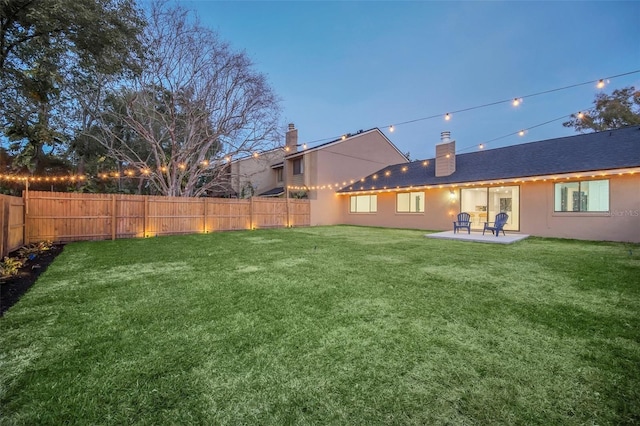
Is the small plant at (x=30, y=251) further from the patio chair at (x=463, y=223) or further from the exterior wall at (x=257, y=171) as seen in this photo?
the patio chair at (x=463, y=223)

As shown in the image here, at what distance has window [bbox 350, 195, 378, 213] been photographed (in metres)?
15.6

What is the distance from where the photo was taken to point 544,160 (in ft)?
33.4

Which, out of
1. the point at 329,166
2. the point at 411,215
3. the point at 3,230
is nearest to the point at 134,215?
the point at 3,230

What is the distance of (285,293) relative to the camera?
11.4ft

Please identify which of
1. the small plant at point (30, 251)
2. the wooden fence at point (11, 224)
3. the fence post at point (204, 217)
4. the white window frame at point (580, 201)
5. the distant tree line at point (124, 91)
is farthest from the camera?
the fence post at point (204, 217)

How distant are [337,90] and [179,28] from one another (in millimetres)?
41947

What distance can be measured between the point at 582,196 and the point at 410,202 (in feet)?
21.1

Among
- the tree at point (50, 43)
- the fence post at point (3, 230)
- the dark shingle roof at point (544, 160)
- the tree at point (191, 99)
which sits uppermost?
the tree at point (191, 99)

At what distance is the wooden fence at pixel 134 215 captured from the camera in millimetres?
7965

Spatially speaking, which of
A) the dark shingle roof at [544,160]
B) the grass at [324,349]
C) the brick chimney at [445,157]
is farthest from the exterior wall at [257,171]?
the grass at [324,349]

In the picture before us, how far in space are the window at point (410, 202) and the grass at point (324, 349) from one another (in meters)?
9.22

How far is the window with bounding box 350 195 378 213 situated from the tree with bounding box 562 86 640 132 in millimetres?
12551

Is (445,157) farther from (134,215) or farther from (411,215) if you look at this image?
(134,215)

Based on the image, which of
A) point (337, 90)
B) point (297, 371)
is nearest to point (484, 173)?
point (297, 371)
